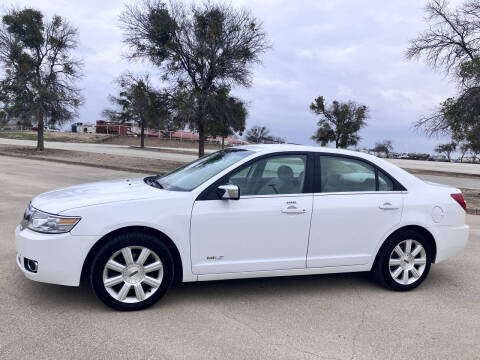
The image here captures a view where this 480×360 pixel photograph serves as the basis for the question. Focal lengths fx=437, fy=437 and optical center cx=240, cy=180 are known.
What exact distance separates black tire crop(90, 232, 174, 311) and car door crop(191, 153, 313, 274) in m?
0.27

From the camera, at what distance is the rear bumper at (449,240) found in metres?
4.80

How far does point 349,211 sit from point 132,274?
7.22ft

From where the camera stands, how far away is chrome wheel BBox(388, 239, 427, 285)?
4664mm

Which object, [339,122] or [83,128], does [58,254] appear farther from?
[83,128]

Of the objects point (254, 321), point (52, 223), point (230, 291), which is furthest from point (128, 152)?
point (254, 321)

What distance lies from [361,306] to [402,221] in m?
1.03

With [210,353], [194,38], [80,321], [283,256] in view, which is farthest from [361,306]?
[194,38]

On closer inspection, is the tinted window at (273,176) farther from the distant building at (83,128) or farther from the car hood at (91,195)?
the distant building at (83,128)

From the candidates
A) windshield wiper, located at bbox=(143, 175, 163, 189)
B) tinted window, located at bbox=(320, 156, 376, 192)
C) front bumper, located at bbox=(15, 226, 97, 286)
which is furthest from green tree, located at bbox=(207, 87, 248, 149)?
front bumper, located at bbox=(15, 226, 97, 286)

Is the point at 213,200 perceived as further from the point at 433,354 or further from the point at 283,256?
the point at 433,354

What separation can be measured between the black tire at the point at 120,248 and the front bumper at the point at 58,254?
13cm

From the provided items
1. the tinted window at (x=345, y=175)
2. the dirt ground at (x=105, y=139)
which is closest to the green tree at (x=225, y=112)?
the tinted window at (x=345, y=175)

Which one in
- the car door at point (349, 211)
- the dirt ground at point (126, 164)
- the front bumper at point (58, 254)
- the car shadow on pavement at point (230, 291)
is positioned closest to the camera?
the front bumper at point (58, 254)

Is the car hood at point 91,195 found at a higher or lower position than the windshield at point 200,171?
lower
